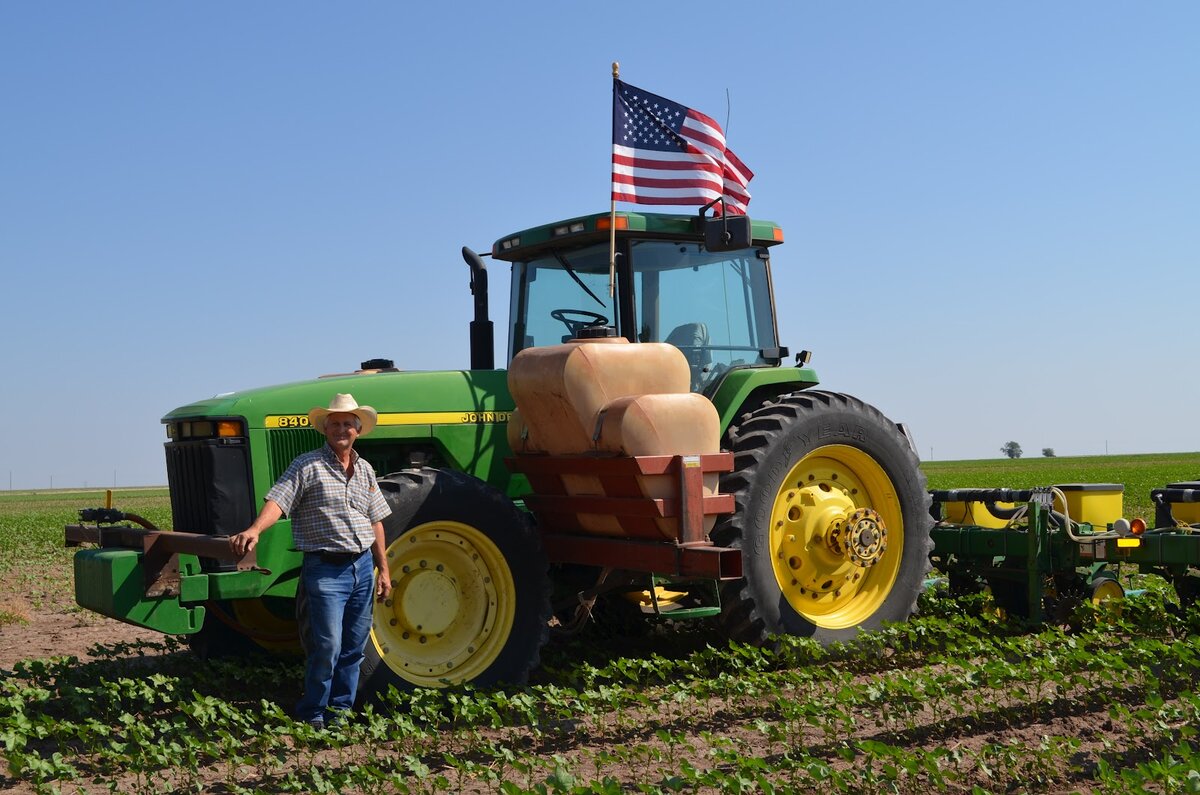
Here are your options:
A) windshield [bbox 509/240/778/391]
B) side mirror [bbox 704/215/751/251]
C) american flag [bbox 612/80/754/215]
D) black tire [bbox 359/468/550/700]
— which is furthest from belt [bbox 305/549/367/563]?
american flag [bbox 612/80/754/215]

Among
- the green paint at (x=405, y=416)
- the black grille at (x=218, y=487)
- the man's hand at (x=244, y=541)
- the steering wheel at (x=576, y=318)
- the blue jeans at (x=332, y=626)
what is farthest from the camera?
the steering wheel at (x=576, y=318)

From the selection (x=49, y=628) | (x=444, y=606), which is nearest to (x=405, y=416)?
(x=444, y=606)

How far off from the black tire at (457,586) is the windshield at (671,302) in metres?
1.49

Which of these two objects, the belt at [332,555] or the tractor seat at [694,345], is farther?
the tractor seat at [694,345]

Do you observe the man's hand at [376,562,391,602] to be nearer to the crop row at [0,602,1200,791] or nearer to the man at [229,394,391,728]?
the man at [229,394,391,728]

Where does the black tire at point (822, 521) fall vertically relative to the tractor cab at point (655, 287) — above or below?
below

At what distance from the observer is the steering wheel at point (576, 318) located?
7.16 m

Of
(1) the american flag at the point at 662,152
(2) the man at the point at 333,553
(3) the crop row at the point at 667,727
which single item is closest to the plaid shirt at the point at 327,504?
(2) the man at the point at 333,553

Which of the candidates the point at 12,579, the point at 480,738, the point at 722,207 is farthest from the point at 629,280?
the point at 12,579

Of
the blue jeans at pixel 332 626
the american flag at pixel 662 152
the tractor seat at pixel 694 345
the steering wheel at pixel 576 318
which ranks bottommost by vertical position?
the blue jeans at pixel 332 626

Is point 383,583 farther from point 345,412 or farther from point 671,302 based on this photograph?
point 671,302

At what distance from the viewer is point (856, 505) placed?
748 cm

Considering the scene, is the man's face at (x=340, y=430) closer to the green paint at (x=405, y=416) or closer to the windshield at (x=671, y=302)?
the green paint at (x=405, y=416)

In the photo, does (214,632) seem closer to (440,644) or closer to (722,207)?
(440,644)
